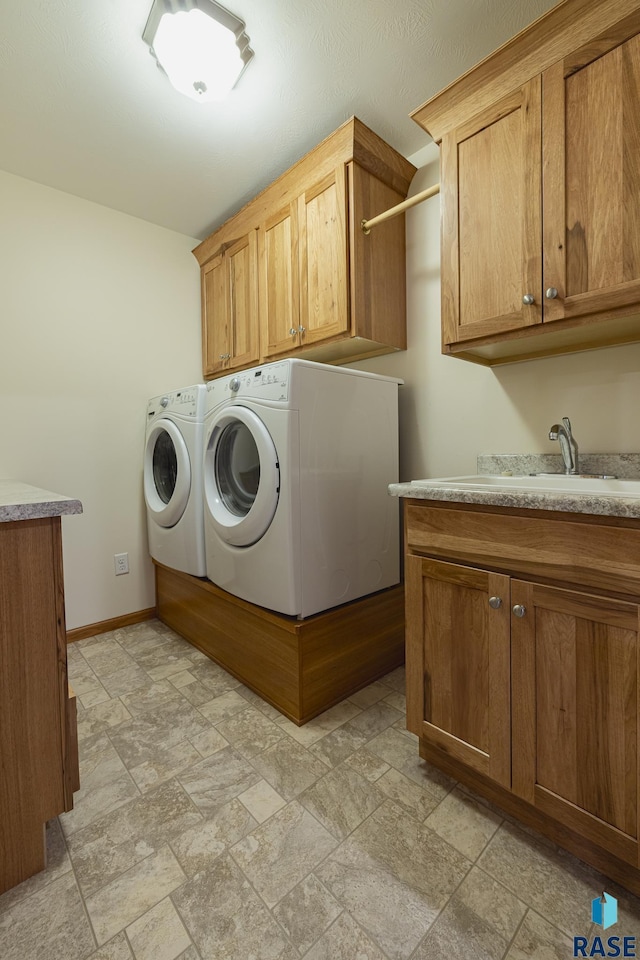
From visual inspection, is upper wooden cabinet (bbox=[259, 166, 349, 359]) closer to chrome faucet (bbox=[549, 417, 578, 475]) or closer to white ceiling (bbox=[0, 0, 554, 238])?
white ceiling (bbox=[0, 0, 554, 238])

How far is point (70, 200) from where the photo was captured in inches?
90.0

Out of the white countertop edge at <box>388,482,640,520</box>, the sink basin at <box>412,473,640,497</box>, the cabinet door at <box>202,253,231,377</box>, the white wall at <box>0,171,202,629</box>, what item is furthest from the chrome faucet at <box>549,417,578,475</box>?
the white wall at <box>0,171,202,629</box>

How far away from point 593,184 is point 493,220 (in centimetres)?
27

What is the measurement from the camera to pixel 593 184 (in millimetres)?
1108

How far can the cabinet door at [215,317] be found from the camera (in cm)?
254

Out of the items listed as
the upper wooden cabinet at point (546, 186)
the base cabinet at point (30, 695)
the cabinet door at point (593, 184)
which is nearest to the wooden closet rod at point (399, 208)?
the upper wooden cabinet at point (546, 186)

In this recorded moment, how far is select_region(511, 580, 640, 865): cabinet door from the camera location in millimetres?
865

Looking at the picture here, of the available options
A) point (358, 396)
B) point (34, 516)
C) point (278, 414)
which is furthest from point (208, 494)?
point (34, 516)

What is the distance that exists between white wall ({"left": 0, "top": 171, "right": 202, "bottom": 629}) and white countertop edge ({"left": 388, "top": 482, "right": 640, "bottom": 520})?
1939 millimetres

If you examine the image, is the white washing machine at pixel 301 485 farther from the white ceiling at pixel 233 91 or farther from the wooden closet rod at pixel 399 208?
the white ceiling at pixel 233 91

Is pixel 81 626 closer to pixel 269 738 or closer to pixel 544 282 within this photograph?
pixel 269 738

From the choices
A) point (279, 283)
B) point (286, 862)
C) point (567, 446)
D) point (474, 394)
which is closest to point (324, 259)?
point (279, 283)

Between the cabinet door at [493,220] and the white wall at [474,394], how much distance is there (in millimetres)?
79

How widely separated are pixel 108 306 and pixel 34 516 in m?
1.94
